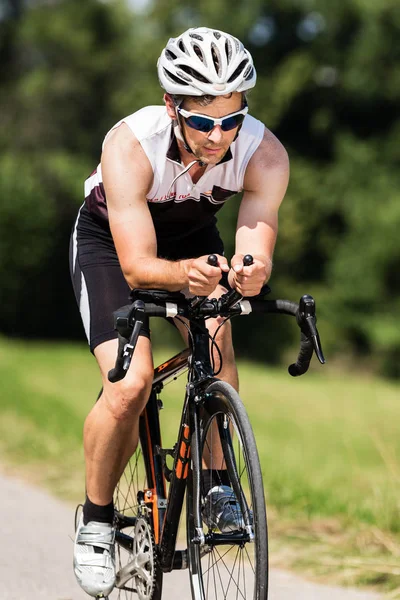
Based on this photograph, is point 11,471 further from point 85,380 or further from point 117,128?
point 85,380

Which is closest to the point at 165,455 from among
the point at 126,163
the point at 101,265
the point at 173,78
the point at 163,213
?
the point at 101,265

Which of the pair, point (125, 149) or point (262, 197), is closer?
point (125, 149)

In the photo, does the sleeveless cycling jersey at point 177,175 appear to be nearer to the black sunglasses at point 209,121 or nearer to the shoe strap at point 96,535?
the black sunglasses at point 209,121

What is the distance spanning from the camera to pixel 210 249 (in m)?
4.55

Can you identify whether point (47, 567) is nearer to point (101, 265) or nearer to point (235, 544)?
point (101, 265)

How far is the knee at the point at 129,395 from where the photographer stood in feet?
13.0

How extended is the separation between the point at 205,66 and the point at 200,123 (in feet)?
0.68

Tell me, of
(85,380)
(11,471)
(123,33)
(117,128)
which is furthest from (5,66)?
(117,128)

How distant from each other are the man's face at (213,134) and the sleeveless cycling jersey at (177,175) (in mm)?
147

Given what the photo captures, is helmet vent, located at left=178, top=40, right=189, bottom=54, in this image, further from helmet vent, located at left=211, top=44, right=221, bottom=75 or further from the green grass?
the green grass

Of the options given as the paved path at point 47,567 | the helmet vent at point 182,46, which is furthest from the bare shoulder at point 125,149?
the paved path at point 47,567

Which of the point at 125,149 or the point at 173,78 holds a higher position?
the point at 173,78

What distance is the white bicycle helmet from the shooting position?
380 centimetres

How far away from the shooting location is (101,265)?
430cm
